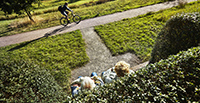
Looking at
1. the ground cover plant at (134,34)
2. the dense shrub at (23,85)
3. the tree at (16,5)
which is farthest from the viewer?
the tree at (16,5)

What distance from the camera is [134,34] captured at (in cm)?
897

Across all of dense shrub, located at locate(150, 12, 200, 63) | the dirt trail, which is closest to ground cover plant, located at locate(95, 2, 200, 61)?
the dirt trail

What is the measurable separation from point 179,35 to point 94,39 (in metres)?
5.74

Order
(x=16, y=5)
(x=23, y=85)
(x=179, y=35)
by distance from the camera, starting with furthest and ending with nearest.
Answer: (x=16, y=5) → (x=179, y=35) → (x=23, y=85)

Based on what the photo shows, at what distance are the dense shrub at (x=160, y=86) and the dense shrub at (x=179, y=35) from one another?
157 centimetres

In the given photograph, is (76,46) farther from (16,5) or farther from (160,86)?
(16,5)

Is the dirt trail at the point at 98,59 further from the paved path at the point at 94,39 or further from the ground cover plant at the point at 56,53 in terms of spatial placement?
the ground cover plant at the point at 56,53

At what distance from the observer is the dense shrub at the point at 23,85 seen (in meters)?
2.88

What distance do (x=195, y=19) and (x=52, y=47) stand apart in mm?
8324

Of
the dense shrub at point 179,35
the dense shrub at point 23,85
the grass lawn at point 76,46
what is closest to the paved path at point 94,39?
the grass lawn at point 76,46

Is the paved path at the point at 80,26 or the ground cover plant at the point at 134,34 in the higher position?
the paved path at the point at 80,26

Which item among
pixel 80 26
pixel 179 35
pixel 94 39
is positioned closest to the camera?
pixel 179 35

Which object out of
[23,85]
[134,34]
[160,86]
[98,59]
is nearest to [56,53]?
[98,59]

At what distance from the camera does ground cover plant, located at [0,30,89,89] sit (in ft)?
21.7
